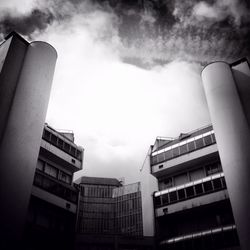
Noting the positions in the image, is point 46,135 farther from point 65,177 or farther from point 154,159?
point 154,159

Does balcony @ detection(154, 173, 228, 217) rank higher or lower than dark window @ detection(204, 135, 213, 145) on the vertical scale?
lower

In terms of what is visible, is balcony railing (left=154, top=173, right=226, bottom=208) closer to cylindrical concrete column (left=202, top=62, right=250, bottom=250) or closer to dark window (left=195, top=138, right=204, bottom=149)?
dark window (left=195, top=138, right=204, bottom=149)

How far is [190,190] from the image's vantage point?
3234 centimetres

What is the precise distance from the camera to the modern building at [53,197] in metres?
27.3

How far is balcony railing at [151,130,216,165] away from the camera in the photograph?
33.6 m

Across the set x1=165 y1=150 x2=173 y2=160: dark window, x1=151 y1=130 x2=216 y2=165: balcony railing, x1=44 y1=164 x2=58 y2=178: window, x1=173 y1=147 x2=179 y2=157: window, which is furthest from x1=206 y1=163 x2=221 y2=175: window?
x1=44 y1=164 x2=58 y2=178: window

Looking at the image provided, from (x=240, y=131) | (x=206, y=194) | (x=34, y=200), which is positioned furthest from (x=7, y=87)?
(x=206, y=194)

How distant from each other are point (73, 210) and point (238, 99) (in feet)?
Answer: 69.4

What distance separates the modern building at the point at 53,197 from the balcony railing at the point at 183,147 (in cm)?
1004

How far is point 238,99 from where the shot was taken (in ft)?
67.5

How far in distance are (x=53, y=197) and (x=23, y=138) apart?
13.4 m

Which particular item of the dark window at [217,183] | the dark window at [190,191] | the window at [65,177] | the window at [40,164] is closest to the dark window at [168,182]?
the dark window at [190,191]

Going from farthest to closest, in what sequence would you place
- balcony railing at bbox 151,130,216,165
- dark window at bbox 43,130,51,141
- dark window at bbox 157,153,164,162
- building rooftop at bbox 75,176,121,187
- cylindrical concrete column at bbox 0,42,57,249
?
1. building rooftop at bbox 75,176,121,187
2. dark window at bbox 157,153,164,162
3. balcony railing at bbox 151,130,216,165
4. dark window at bbox 43,130,51,141
5. cylindrical concrete column at bbox 0,42,57,249

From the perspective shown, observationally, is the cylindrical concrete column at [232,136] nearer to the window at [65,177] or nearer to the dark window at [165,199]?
the dark window at [165,199]
